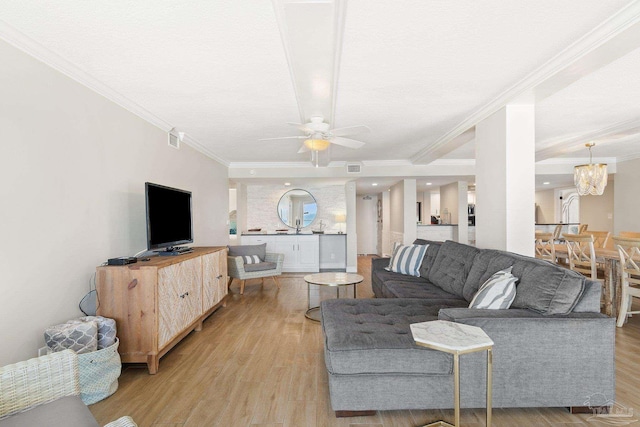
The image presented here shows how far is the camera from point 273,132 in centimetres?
436

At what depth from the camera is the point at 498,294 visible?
2279mm

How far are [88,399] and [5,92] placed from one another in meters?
2.00

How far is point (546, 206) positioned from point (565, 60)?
10.0m

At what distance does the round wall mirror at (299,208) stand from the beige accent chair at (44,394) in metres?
6.77

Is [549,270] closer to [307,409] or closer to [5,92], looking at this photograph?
[307,409]

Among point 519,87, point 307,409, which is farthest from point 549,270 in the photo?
point 307,409

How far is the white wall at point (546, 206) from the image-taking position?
33.9 feet

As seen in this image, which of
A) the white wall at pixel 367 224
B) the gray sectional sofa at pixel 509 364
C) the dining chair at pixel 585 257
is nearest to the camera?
the gray sectional sofa at pixel 509 364

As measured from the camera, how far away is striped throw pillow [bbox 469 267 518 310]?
2246 millimetres

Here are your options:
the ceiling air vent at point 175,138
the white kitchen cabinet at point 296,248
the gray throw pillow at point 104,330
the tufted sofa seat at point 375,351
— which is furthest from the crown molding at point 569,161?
the gray throw pillow at point 104,330

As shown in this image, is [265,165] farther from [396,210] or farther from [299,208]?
[396,210]

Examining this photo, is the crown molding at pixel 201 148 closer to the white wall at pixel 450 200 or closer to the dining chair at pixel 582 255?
the dining chair at pixel 582 255

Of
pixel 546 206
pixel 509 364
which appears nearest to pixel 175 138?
pixel 509 364

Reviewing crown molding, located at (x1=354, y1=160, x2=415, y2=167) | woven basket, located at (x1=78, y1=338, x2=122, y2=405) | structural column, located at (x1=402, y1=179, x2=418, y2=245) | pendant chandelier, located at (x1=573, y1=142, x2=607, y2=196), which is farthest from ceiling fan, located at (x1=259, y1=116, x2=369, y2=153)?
structural column, located at (x1=402, y1=179, x2=418, y2=245)
